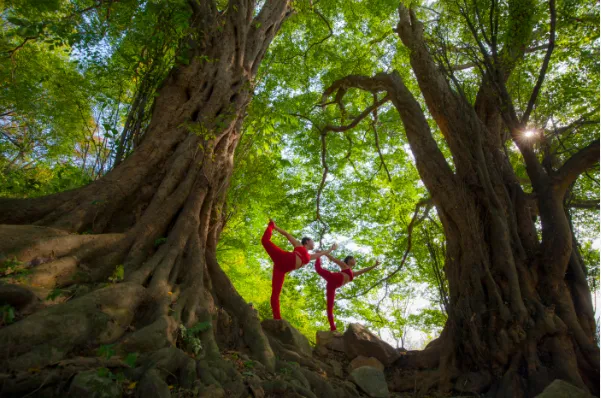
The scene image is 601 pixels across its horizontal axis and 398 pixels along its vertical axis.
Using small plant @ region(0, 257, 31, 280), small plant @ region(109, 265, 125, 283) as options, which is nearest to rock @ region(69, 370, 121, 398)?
small plant @ region(0, 257, 31, 280)

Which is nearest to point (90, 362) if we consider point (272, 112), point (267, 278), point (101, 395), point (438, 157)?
point (101, 395)

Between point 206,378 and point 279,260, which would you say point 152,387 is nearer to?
point 206,378

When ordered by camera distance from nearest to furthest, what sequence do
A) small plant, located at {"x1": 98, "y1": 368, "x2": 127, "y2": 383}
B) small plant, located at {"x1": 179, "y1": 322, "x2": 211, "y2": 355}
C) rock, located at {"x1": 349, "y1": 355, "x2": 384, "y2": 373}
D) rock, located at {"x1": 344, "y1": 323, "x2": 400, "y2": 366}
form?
1. small plant, located at {"x1": 98, "y1": 368, "x2": 127, "y2": 383}
2. small plant, located at {"x1": 179, "y1": 322, "x2": 211, "y2": 355}
3. rock, located at {"x1": 349, "y1": 355, "x2": 384, "y2": 373}
4. rock, located at {"x1": 344, "y1": 323, "x2": 400, "y2": 366}

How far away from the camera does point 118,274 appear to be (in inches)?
116

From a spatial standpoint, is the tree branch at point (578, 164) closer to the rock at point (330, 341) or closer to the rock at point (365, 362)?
the rock at point (365, 362)

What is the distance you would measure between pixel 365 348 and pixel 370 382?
130 cm

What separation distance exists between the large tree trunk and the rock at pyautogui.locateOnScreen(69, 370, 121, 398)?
251 millimetres

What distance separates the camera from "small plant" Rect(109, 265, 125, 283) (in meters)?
2.88

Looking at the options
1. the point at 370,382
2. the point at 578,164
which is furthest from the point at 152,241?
the point at 578,164

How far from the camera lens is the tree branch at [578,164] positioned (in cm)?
422

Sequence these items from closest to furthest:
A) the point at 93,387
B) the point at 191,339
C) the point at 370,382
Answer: the point at 93,387 < the point at 191,339 < the point at 370,382

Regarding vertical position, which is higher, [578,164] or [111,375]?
[578,164]

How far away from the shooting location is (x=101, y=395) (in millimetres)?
1622

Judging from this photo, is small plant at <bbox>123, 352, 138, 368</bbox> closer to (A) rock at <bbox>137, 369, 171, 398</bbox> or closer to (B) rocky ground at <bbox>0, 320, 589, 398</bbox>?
(B) rocky ground at <bbox>0, 320, 589, 398</bbox>
